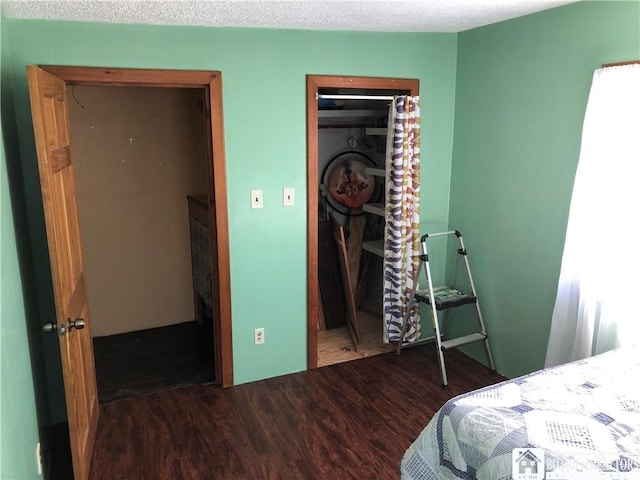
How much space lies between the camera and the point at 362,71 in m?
3.07

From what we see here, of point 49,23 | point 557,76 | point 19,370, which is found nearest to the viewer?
point 19,370

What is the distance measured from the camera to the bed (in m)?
1.49

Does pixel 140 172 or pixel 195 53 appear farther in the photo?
pixel 140 172

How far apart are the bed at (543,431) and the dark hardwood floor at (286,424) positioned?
703mm

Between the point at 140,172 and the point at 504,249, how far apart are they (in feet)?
8.80

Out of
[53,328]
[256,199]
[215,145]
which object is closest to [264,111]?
[215,145]

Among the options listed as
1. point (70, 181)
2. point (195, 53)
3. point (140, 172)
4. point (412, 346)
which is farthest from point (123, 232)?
point (412, 346)

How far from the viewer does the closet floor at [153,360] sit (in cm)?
320

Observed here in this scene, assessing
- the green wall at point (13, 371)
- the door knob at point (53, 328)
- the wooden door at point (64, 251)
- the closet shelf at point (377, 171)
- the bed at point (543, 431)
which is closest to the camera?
the bed at point (543, 431)

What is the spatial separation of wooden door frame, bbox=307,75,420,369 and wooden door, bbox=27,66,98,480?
1.31 m

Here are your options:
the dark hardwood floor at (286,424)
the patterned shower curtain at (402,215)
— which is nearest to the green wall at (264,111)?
the patterned shower curtain at (402,215)

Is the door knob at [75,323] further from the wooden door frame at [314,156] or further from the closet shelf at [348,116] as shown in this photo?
the closet shelf at [348,116]

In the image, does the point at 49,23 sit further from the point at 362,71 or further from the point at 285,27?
the point at 362,71

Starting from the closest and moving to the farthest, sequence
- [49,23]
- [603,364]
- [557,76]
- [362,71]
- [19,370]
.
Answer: [19,370] → [603,364] → [49,23] → [557,76] → [362,71]
